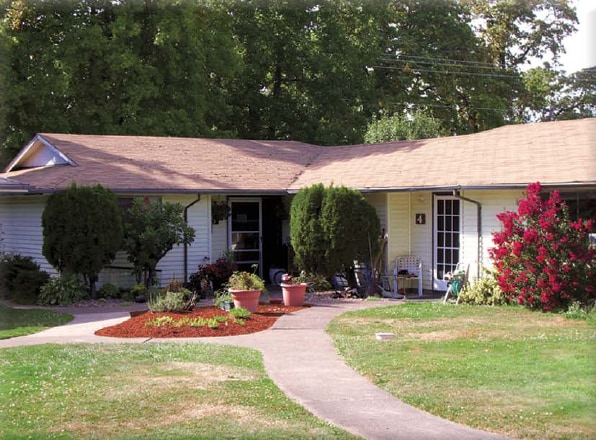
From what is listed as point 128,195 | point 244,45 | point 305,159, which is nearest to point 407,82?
point 244,45

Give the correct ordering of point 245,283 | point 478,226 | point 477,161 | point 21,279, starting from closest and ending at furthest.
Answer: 1. point 245,283
2. point 478,226
3. point 21,279
4. point 477,161

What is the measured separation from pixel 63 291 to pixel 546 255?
10.3m

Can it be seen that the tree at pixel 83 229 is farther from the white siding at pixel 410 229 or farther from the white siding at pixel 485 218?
the white siding at pixel 485 218

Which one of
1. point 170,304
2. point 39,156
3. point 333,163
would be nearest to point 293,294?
point 170,304

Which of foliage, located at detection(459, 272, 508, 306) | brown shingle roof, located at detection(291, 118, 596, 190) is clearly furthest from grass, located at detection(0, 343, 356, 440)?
brown shingle roof, located at detection(291, 118, 596, 190)

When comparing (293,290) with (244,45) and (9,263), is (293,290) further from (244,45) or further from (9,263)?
(244,45)

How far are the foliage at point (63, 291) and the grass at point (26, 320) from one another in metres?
0.91

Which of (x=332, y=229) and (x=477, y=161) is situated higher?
(x=477, y=161)

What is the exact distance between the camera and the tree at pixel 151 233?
1714 cm

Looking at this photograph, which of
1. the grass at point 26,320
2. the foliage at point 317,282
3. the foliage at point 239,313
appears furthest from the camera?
the foliage at point 317,282

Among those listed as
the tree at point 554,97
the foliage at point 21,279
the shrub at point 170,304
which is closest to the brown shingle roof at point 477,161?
the shrub at point 170,304

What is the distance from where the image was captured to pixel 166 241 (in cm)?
1730

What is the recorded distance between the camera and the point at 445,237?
18.0m

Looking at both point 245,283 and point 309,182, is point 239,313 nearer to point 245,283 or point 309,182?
point 245,283
